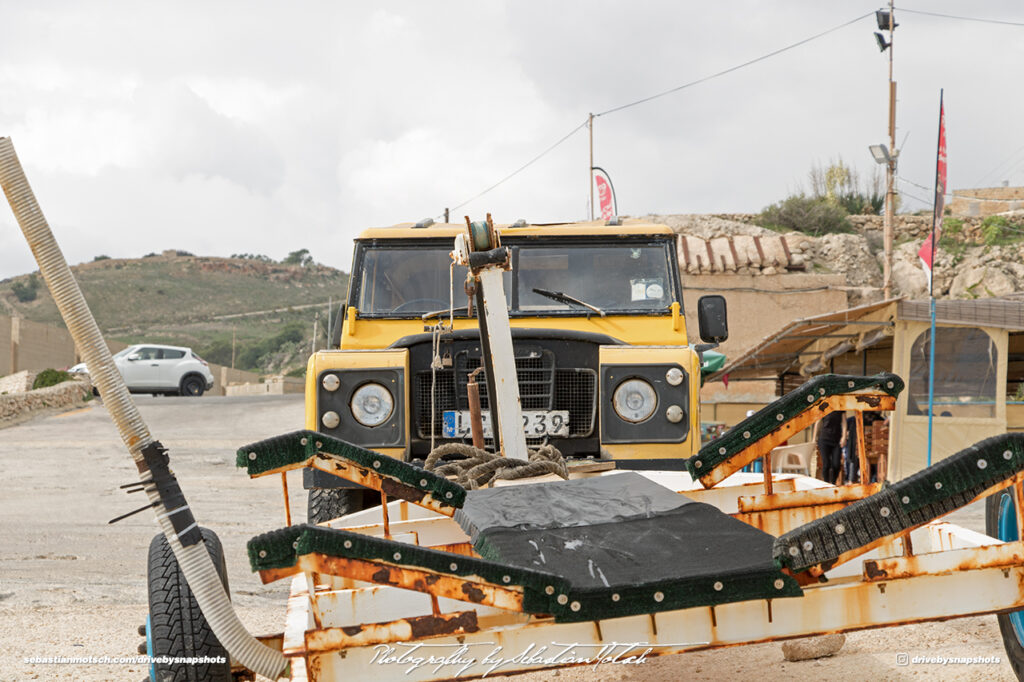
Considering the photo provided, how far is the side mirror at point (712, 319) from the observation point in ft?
19.3

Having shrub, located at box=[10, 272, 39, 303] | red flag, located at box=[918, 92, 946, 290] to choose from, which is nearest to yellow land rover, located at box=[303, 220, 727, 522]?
red flag, located at box=[918, 92, 946, 290]

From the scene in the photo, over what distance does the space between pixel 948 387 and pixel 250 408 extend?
1585 centimetres

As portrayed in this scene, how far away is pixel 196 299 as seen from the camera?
7175 cm

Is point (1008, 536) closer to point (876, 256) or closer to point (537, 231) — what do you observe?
point (537, 231)

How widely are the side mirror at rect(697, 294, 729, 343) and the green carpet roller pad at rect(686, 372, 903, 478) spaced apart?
2499 mm

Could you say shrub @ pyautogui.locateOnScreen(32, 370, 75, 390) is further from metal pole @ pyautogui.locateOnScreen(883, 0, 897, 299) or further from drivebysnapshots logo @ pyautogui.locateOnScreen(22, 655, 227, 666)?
drivebysnapshots logo @ pyautogui.locateOnScreen(22, 655, 227, 666)

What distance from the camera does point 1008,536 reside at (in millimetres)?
3383

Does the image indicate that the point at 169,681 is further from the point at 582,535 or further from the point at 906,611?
the point at 906,611

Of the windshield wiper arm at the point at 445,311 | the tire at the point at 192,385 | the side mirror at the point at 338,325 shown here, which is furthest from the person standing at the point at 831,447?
the tire at the point at 192,385

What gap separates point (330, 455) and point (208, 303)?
72104mm

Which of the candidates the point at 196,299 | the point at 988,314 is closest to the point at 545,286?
the point at 988,314

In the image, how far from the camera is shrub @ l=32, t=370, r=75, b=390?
80.4 feet

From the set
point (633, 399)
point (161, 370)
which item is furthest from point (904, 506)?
point (161, 370)

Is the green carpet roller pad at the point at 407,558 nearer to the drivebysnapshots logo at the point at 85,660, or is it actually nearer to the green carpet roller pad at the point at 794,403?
the green carpet roller pad at the point at 794,403
